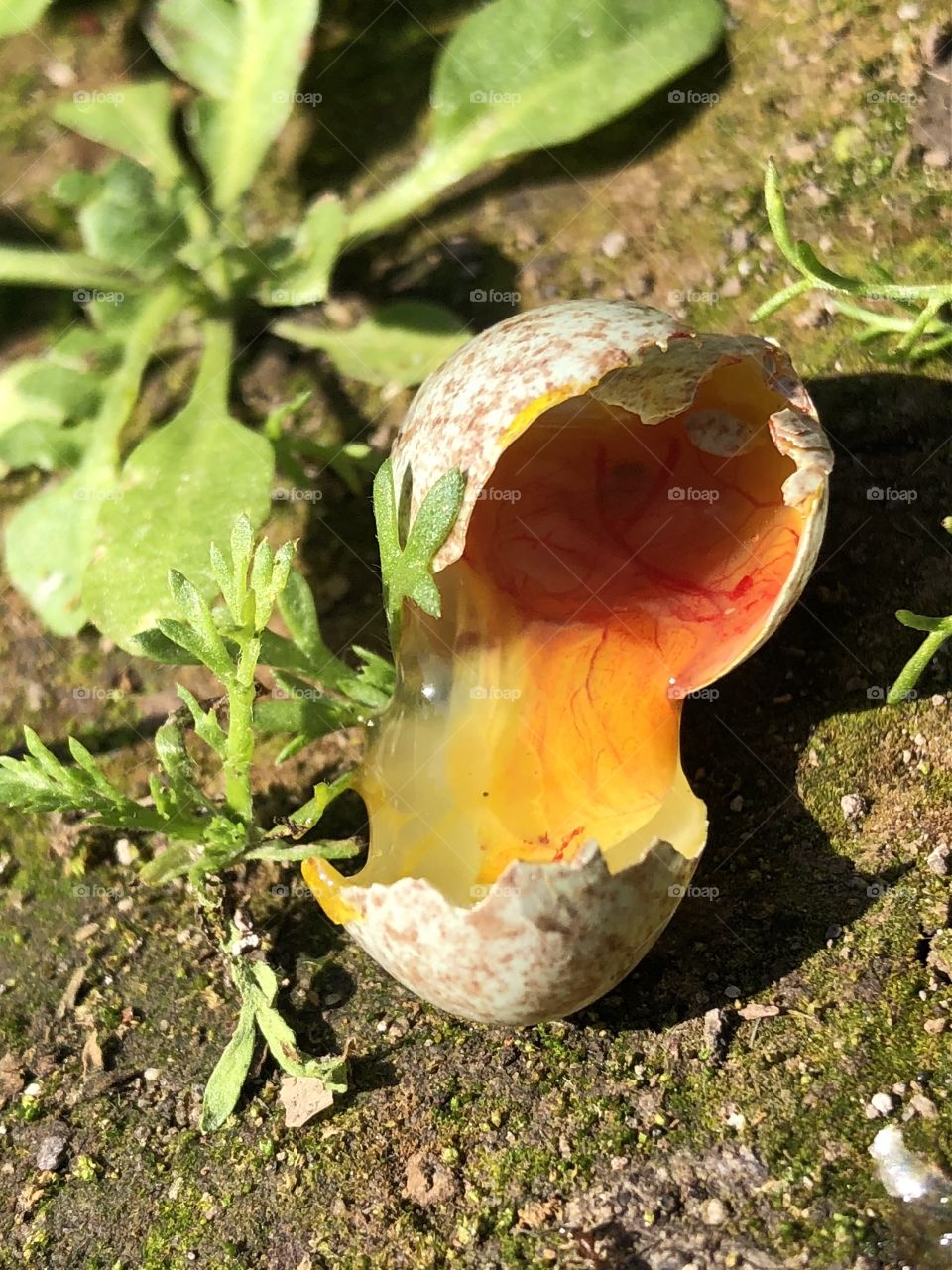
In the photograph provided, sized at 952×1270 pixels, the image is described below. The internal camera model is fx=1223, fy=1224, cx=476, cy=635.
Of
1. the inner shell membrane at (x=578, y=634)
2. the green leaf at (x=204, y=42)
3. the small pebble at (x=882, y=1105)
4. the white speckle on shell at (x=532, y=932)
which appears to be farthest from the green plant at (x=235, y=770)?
the green leaf at (x=204, y=42)

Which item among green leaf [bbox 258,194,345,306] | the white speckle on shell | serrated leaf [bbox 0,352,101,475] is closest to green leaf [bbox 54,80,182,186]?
Answer: green leaf [bbox 258,194,345,306]

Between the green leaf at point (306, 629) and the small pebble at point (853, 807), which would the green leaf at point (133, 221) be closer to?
the green leaf at point (306, 629)

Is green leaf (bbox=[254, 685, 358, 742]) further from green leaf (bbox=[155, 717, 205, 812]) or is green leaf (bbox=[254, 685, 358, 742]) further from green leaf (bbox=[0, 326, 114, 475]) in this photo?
green leaf (bbox=[0, 326, 114, 475])

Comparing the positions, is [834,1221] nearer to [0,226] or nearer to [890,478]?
[890,478]

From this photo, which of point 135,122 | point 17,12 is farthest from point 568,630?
point 17,12

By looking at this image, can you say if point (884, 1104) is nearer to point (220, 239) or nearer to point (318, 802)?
point (318, 802)

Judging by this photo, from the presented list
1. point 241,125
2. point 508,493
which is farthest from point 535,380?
point 241,125
